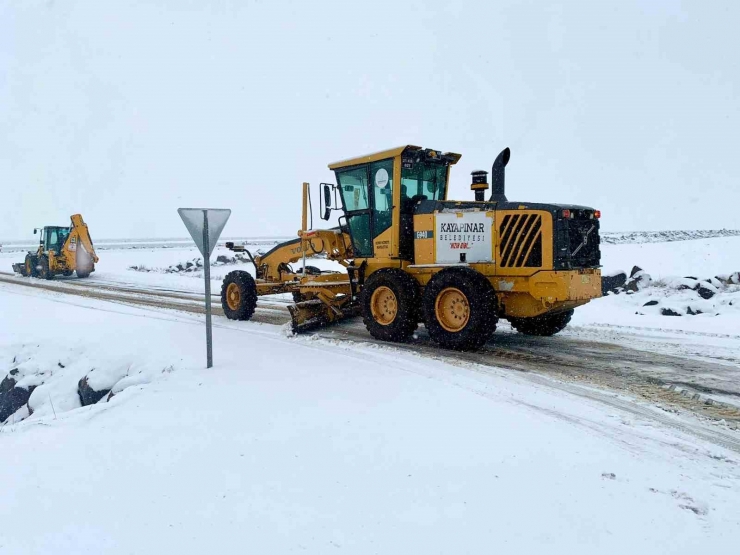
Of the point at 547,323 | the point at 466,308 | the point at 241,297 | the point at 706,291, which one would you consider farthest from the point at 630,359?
the point at 241,297

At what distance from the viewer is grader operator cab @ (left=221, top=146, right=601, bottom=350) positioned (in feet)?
23.3

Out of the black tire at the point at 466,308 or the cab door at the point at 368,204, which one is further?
the cab door at the point at 368,204

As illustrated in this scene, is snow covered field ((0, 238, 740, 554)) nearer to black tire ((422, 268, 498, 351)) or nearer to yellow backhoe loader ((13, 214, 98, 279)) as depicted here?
black tire ((422, 268, 498, 351))

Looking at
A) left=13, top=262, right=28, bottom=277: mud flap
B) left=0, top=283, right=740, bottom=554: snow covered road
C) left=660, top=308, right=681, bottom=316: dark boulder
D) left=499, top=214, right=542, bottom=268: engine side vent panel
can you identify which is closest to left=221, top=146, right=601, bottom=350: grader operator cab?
A: left=499, top=214, right=542, bottom=268: engine side vent panel

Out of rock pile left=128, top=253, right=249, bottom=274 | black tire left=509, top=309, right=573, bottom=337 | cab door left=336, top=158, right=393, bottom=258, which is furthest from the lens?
rock pile left=128, top=253, right=249, bottom=274

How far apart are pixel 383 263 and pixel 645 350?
13.1ft

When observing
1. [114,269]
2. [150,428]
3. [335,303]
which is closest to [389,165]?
[335,303]

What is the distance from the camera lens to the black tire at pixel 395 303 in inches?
312

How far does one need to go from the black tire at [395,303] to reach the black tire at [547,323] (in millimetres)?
1664

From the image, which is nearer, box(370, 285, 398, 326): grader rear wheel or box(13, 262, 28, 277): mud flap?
box(370, 285, 398, 326): grader rear wheel

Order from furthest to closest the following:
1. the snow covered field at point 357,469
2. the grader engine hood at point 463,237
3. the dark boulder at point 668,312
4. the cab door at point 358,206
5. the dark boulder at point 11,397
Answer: the dark boulder at point 668,312, the cab door at point 358,206, the dark boulder at point 11,397, the grader engine hood at point 463,237, the snow covered field at point 357,469

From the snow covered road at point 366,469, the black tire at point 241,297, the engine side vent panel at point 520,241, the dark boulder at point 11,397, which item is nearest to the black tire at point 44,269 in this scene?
the black tire at point 241,297

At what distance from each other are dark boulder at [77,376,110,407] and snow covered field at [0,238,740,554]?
3.19ft

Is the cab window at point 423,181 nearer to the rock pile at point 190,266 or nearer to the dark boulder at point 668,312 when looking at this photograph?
the dark boulder at point 668,312
